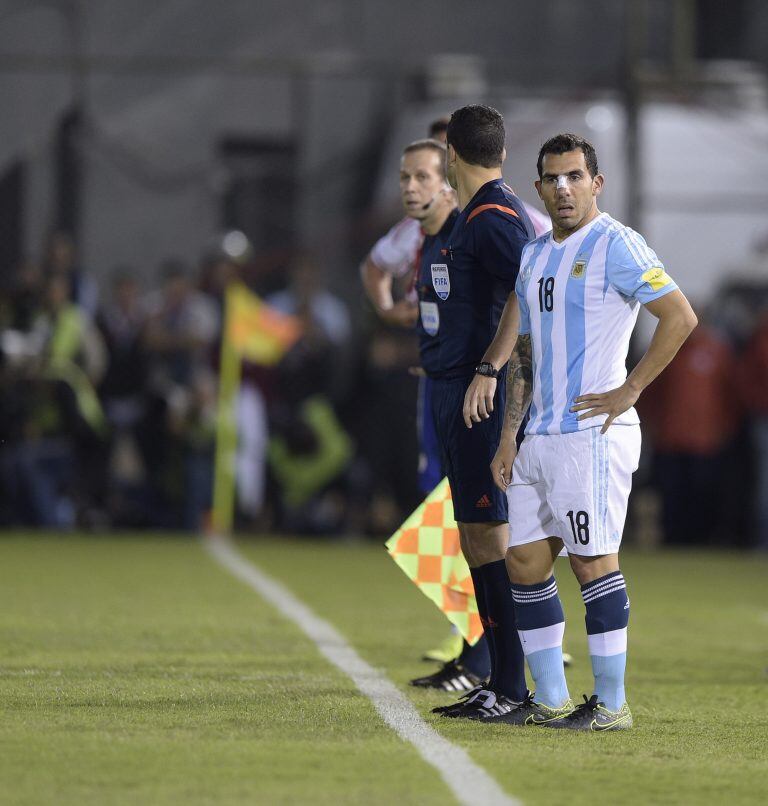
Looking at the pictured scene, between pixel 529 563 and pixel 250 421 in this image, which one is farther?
pixel 250 421

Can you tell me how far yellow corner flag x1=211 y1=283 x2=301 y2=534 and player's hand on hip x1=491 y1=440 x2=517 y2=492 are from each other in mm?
9820

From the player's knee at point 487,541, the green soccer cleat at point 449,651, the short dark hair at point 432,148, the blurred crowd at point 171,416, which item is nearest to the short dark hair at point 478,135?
the short dark hair at point 432,148

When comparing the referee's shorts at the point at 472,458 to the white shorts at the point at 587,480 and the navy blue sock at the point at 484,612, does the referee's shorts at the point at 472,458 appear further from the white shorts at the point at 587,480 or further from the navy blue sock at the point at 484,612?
the white shorts at the point at 587,480

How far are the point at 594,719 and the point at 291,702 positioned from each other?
1.13 m

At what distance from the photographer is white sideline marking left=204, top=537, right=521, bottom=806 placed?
15.3 ft

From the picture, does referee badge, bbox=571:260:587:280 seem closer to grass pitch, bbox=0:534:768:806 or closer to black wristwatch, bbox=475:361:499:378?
black wristwatch, bbox=475:361:499:378

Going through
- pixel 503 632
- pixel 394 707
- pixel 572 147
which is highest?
pixel 572 147

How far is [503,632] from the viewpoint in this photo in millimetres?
6070

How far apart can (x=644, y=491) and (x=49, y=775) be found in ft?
38.8

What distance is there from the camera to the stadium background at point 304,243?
48.9 ft

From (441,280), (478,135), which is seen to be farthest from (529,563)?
(478,135)

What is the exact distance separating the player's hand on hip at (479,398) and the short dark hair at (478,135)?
76 centimetres

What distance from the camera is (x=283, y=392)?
15609 millimetres

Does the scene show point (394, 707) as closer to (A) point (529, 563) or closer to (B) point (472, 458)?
(A) point (529, 563)
